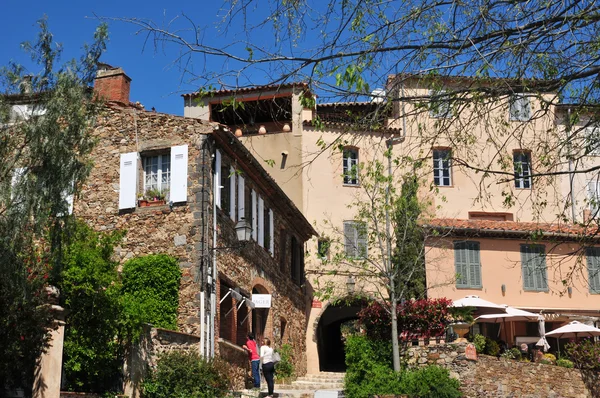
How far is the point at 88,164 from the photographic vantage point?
1243 centimetres

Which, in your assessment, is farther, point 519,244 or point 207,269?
point 519,244

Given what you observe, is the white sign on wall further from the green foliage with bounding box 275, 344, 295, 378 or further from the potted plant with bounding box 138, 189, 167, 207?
the potted plant with bounding box 138, 189, 167, 207

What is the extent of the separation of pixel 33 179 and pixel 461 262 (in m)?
19.1

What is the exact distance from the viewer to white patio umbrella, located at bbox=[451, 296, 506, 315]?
2447cm

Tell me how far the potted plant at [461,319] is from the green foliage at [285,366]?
14.6 ft

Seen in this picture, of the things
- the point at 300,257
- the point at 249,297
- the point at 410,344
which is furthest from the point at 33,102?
the point at 300,257

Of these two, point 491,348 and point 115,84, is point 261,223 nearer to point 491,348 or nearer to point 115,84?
point 115,84

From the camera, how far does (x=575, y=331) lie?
24703 millimetres

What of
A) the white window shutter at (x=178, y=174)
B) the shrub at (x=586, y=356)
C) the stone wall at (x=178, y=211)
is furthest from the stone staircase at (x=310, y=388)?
the shrub at (x=586, y=356)

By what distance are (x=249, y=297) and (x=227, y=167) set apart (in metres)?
3.25

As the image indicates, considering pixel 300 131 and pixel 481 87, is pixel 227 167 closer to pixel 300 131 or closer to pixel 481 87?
pixel 300 131

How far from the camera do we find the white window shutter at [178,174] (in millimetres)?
18516

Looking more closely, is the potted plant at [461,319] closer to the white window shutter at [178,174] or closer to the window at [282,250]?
the window at [282,250]

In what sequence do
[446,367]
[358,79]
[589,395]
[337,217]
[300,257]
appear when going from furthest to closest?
[337,217], [300,257], [589,395], [446,367], [358,79]
